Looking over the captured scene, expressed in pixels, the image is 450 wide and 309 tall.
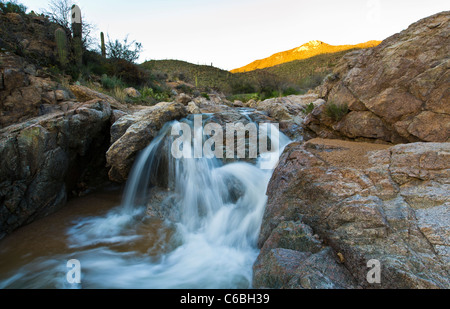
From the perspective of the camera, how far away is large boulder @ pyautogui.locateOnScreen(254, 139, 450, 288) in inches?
64.1

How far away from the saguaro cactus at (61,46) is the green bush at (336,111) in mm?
9837

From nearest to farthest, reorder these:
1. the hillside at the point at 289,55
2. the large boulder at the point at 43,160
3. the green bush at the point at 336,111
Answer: the large boulder at the point at 43,160 → the green bush at the point at 336,111 → the hillside at the point at 289,55

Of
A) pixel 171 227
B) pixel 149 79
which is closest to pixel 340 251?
pixel 171 227

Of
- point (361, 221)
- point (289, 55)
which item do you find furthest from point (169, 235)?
point (289, 55)

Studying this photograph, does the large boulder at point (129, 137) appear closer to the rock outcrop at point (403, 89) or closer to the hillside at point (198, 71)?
the rock outcrop at point (403, 89)

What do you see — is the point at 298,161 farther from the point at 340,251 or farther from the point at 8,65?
the point at 8,65

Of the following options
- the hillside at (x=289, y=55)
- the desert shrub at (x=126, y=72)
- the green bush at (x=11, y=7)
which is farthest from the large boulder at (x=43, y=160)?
the hillside at (x=289, y=55)

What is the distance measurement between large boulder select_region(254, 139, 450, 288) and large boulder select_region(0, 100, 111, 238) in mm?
4367

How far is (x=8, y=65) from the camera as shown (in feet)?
17.2

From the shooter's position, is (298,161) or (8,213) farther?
(8,213)

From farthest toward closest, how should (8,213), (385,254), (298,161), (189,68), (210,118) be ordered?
(189,68) < (210,118) < (8,213) < (298,161) < (385,254)

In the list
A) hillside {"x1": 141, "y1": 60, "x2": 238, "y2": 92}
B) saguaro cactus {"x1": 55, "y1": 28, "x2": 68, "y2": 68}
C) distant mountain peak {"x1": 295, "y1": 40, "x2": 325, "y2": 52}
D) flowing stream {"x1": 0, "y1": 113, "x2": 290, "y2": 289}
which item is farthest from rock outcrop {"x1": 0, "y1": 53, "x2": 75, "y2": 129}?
distant mountain peak {"x1": 295, "y1": 40, "x2": 325, "y2": 52}

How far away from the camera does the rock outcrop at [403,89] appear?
305 centimetres

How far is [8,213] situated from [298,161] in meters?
5.11
